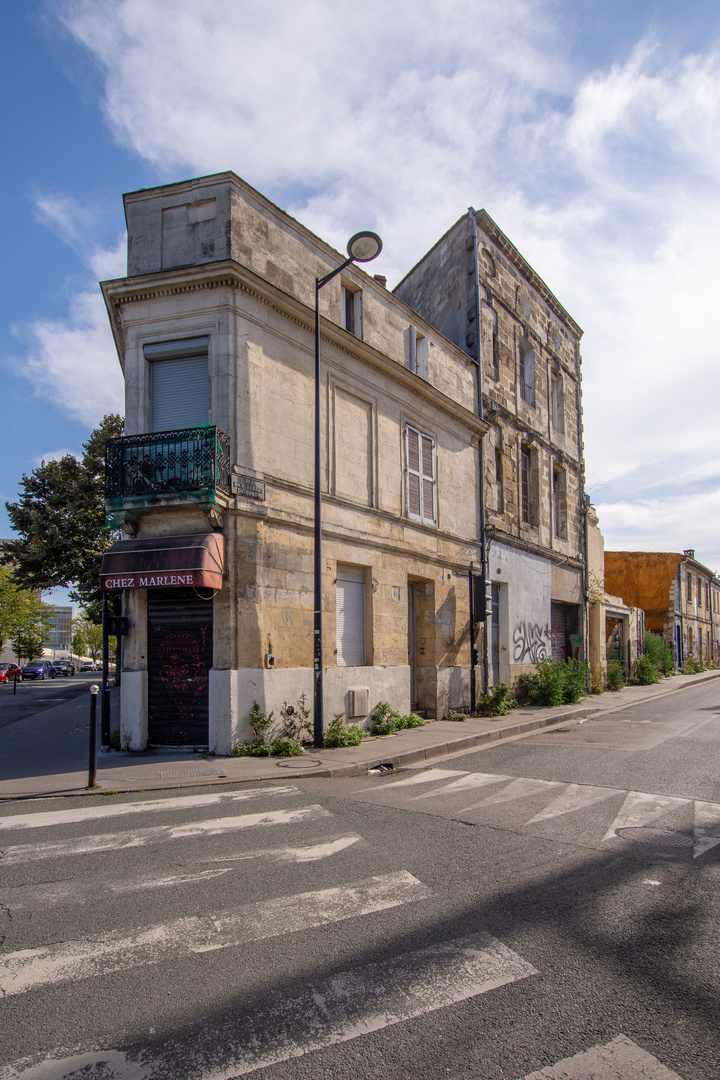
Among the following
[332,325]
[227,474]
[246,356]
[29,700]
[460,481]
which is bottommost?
[29,700]

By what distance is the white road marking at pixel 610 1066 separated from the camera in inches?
99.1

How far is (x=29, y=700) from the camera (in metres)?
23.7

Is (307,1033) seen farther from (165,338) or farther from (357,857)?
(165,338)

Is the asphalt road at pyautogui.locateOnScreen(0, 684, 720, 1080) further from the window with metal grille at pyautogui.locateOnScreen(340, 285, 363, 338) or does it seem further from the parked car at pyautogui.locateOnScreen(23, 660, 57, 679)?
the parked car at pyautogui.locateOnScreen(23, 660, 57, 679)

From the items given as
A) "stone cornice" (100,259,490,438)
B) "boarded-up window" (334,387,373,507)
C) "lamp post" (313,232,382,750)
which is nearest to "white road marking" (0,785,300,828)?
"lamp post" (313,232,382,750)

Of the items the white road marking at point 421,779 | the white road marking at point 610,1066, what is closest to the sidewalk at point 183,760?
the white road marking at point 421,779

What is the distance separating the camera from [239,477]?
1039cm

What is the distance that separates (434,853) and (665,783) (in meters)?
3.96

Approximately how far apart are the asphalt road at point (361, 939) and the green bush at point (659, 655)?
26451mm

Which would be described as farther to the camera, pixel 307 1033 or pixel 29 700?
pixel 29 700

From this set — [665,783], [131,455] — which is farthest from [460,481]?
[665,783]

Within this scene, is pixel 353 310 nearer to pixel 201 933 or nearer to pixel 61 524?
pixel 201 933

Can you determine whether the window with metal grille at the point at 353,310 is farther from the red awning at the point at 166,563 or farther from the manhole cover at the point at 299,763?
the manhole cover at the point at 299,763

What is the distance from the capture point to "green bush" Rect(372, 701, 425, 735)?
12.3 meters
